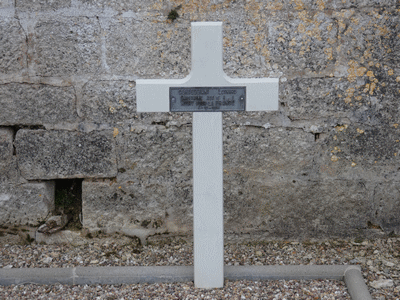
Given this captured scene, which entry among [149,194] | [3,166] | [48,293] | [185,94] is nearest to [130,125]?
[149,194]

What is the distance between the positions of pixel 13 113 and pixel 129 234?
3.20 feet

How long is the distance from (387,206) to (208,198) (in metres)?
1.21

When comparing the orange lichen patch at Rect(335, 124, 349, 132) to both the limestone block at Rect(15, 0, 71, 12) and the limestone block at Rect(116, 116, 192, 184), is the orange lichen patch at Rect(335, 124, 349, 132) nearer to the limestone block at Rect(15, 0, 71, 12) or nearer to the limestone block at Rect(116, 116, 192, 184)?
the limestone block at Rect(116, 116, 192, 184)

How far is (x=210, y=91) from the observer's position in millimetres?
1959

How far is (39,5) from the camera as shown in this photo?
2.38 metres

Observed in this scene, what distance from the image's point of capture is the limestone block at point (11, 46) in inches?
94.6

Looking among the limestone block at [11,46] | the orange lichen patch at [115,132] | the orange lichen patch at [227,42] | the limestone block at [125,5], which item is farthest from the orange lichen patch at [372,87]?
the limestone block at [11,46]

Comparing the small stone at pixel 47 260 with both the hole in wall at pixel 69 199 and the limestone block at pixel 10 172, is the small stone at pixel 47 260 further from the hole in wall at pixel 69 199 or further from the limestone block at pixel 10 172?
the limestone block at pixel 10 172

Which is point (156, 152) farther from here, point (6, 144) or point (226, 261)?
point (6, 144)

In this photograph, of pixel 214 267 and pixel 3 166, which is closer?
pixel 214 267

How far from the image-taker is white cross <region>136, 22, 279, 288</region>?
1.93 metres

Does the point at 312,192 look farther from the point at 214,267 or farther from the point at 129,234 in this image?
the point at 129,234

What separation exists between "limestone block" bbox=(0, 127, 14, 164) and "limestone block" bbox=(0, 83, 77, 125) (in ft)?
0.19

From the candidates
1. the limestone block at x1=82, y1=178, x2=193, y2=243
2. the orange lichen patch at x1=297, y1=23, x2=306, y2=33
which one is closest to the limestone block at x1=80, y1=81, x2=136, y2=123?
the limestone block at x1=82, y1=178, x2=193, y2=243
